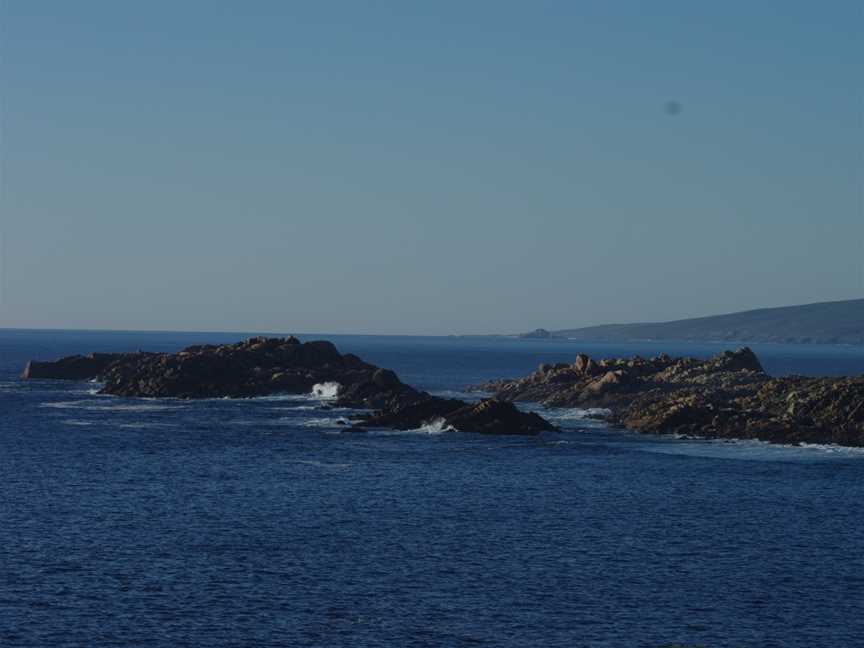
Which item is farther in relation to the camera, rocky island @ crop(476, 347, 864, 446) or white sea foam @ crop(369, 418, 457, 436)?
white sea foam @ crop(369, 418, 457, 436)

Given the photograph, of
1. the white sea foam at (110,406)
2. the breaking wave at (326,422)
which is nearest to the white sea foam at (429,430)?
the breaking wave at (326,422)

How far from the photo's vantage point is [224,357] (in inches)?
6191

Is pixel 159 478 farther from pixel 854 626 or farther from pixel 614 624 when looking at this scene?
pixel 854 626

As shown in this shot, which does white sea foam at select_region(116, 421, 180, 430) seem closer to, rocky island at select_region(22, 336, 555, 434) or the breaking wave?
the breaking wave

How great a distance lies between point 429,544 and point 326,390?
9436 centimetres

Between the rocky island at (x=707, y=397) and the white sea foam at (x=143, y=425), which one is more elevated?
the rocky island at (x=707, y=397)

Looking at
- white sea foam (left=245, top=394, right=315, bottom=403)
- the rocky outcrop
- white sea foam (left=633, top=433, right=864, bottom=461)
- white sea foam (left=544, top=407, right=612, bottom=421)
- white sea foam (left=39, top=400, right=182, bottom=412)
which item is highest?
the rocky outcrop

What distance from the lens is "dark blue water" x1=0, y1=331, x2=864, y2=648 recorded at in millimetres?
40562

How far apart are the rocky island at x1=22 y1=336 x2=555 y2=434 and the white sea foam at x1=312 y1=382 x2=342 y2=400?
Answer: 66 centimetres

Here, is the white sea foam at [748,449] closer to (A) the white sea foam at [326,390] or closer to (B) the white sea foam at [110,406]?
(A) the white sea foam at [326,390]

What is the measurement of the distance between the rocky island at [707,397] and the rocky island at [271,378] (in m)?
12.8

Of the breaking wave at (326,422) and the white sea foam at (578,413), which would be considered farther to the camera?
the white sea foam at (578,413)

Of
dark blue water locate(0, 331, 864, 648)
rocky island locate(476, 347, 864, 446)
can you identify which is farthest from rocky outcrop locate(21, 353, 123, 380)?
dark blue water locate(0, 331, 864, 648)

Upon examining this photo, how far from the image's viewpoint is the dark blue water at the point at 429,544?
40.6m
